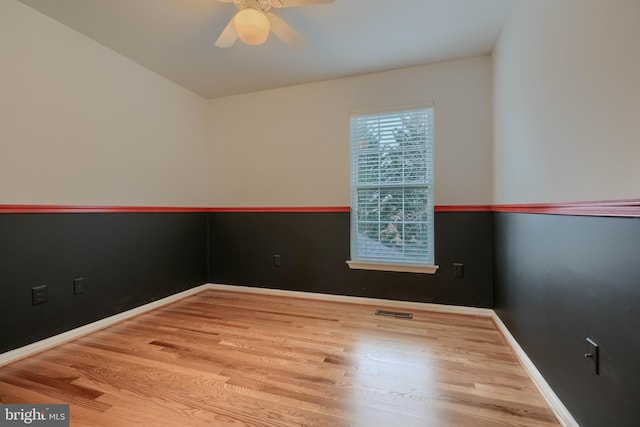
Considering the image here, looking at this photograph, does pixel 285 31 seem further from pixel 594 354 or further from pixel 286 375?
pixel 594 354

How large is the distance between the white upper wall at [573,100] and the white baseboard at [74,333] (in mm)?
3274

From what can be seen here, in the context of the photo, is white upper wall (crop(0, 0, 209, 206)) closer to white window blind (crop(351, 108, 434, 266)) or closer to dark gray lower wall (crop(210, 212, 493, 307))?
dark gray lower wall (crop(210, 212, 493, 307))

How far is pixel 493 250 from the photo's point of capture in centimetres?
255

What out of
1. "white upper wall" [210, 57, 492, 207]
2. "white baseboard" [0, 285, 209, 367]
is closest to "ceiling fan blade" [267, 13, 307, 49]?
"white upper wall" [210, 57, 492, 207]

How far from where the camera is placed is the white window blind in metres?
2.75

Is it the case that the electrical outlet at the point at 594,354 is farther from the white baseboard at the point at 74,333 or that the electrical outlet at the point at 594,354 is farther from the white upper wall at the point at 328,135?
the white baseboard at the point at 74,333

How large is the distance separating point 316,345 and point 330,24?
94.3 inches

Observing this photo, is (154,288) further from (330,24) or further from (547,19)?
(547,19)

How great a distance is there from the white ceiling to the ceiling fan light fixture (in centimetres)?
44

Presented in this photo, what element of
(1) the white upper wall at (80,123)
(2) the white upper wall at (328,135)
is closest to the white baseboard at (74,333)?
(1) the white upper wall at (80,123)

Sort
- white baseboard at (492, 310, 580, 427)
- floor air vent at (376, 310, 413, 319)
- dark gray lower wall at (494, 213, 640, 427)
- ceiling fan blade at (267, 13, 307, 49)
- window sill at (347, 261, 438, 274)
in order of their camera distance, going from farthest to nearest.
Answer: window sill at (347, 261, 438, 274)
floor air vent at (376, 310, 413, 319)
ceiling fan blade at (267, 13, 307, 49)
white baseboard at (492, 310, 580, 427)
dark gray lower wall at (494, 213, 640, 427)

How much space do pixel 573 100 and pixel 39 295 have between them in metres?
3.37

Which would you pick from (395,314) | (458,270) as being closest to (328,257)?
(395,314)

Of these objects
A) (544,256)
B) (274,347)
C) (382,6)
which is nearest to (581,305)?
(544,256)
